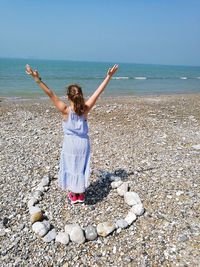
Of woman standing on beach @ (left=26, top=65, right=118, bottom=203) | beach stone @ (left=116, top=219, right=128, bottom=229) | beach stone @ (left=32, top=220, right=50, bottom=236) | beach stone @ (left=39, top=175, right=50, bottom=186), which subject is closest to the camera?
beach stone @ (left=32, top=220, right=50, bottom=236)

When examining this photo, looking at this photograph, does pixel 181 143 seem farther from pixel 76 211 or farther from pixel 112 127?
pixel 76 211

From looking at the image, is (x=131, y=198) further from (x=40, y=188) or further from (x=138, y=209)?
(x=40, y=188)

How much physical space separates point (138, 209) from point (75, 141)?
67.3 inches

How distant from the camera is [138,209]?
582 cm

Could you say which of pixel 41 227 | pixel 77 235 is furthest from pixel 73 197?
pixel 77 235

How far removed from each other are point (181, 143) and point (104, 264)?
656 cm

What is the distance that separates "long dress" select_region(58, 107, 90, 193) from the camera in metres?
5.87

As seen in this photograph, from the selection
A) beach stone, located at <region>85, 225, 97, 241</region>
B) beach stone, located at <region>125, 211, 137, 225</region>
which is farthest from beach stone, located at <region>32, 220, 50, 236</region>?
beach stone, located at <region>125, 211, 137, 225</region>

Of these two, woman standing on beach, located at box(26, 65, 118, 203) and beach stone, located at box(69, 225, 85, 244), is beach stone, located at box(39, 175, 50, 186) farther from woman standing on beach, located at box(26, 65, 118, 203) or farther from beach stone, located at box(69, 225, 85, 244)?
beach stone, located at box(69, 225, 85, 244)

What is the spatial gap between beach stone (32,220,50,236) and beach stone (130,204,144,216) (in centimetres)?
157

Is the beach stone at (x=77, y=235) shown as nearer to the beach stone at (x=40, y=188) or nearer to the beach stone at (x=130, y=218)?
the beach stone at (x=130, y=218)

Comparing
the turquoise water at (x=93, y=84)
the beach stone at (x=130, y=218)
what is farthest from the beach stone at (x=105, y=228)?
the turquoise water at (x=93, y=84)

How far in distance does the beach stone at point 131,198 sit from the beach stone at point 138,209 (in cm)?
18

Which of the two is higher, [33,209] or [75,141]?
[75,141]
